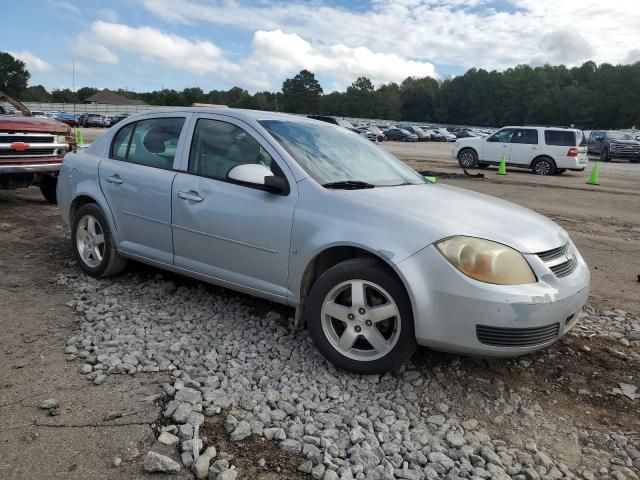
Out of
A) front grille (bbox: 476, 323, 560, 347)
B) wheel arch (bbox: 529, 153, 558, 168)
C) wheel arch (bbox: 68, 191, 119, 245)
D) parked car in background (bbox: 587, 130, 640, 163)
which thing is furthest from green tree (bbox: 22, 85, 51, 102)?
front grille (bbox: 476, 323, 560, 347)

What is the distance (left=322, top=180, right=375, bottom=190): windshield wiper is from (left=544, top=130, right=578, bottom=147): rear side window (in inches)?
698

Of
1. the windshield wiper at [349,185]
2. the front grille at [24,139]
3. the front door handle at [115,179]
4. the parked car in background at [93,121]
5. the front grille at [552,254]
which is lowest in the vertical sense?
the front grille at [552,254]

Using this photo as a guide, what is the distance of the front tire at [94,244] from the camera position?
4965 mm

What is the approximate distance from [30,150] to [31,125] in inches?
15.6

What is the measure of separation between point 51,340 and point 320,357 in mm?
1867

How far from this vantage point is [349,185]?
3.81 metres

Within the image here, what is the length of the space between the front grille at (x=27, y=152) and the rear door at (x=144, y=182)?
396 centimetres

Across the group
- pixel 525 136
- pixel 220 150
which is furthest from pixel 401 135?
pixel 220 150

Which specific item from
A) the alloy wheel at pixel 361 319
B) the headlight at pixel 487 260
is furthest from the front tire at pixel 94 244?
the headlight at pixel 487 260

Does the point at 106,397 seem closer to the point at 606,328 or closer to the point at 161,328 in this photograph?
the point at 161,328

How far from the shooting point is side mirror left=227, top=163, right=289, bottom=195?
12.2 feet

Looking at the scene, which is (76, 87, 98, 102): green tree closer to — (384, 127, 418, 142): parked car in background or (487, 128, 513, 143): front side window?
(384, 127, 418, 142): parked car in background

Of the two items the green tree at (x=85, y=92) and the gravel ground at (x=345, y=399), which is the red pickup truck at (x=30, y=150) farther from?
the green tree at (x=85, y=92)

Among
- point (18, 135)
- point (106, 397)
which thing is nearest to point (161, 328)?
point (106, 397)
